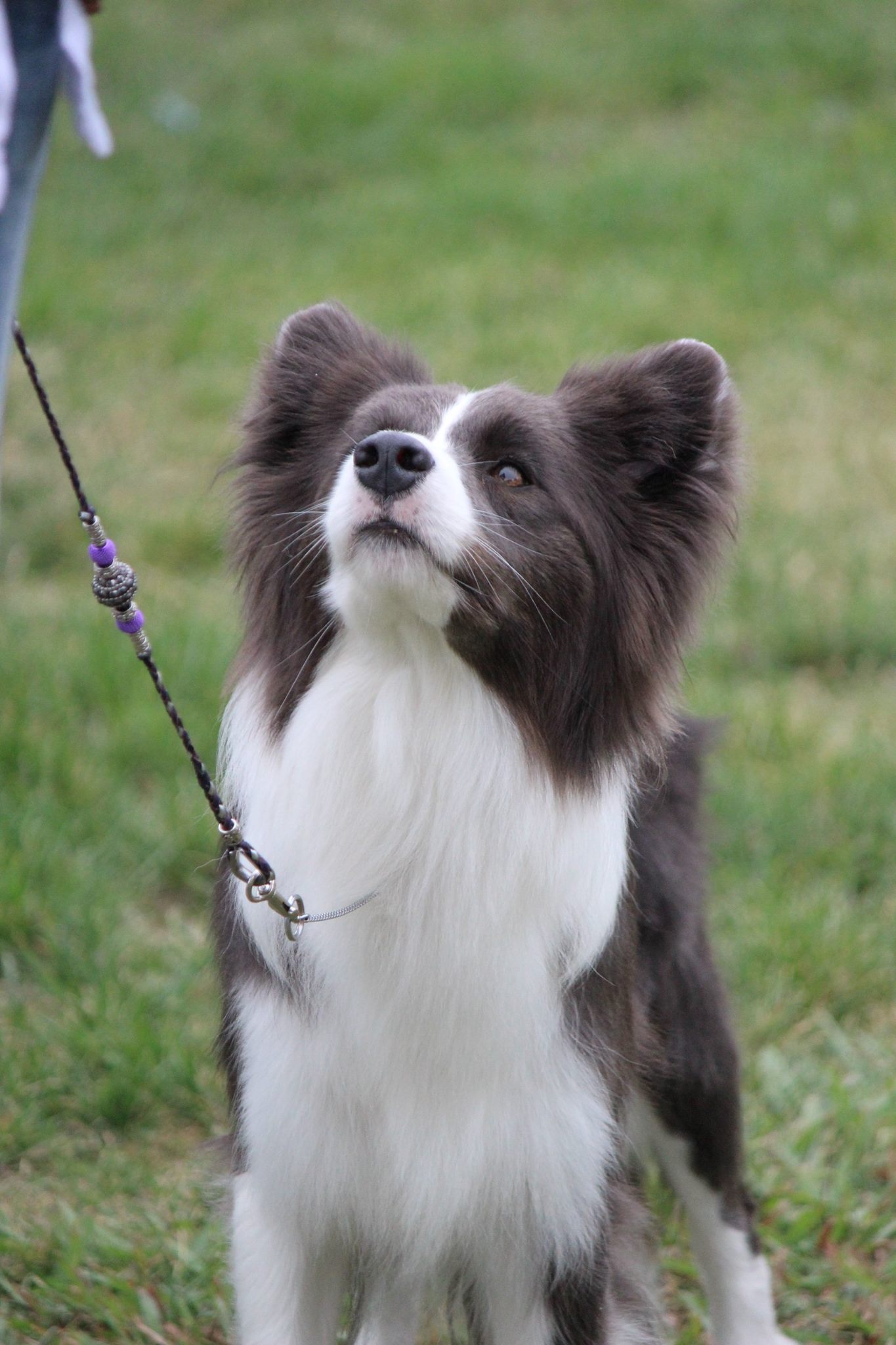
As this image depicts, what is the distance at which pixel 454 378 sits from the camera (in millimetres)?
8258

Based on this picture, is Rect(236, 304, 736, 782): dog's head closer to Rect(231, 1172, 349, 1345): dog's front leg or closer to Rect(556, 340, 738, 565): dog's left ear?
Rect(556, 340, 738, 565): dog's left ear

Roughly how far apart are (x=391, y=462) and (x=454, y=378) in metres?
6.06

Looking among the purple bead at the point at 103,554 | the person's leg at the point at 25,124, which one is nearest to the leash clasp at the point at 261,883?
the purple bead at the point at 103,554

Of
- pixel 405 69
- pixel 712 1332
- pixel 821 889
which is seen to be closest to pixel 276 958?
pixel 712 1332

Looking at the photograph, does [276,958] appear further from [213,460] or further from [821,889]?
[213,460]

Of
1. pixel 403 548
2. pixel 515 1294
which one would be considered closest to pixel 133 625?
pixel 403 548

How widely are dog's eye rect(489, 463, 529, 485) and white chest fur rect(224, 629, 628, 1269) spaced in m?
0.30

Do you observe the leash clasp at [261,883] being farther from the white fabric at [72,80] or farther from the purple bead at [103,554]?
the white fabric at [72,80]

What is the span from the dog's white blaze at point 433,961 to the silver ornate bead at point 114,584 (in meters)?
0.43

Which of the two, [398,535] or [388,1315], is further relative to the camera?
[388,1315]

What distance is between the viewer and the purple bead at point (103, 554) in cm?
277

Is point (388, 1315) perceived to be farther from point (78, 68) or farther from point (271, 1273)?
point (78, 68)

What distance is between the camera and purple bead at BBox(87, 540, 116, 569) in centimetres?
277

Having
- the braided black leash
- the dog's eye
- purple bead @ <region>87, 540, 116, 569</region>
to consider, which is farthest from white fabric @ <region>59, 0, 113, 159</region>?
the dog's eye
